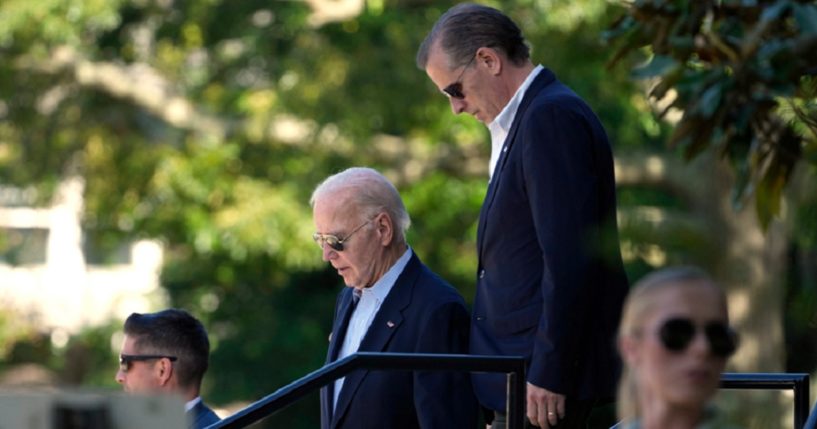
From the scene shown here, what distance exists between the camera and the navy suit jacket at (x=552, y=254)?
4828 millimetres

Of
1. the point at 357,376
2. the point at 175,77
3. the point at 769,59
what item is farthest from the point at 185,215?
the point at 769,59

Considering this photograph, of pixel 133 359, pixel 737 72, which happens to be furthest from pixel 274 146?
pixel 737 72

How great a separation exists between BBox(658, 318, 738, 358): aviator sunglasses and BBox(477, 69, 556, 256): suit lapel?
171 centimetres

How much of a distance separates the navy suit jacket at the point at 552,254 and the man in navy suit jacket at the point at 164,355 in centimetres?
111

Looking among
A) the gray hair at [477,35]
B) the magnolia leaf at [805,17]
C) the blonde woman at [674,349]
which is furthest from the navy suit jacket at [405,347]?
the magnolia leaf at [805,17]

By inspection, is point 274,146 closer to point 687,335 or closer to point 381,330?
point 381,330

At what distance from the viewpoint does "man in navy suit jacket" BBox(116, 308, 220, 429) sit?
5.86 metres

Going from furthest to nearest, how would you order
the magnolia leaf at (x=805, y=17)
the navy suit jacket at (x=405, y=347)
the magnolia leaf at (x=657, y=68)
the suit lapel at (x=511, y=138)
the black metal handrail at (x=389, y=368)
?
the navy suit jacket at (x=405, y=347), the suit lapel at (x=511, y=138), the black metal handrail at (x=389, y=368), the magnolia leaf at (x=657, y=68), the magnolia leaf at (x=805, y=17)

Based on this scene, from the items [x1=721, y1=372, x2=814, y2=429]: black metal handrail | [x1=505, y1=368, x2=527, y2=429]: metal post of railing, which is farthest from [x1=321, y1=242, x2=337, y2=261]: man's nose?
[x1=721, y1=372, x2=814, y2=429]: black metal handrail

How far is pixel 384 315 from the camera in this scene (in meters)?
5.47

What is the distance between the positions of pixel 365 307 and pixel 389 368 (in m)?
0.79

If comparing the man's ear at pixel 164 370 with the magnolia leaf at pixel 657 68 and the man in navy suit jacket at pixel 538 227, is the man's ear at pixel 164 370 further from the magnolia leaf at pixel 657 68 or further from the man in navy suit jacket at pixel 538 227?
the magnolia leaf at pixel 657 68

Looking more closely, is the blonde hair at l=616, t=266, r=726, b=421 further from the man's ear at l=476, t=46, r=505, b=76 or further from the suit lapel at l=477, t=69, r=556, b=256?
the man's ear at l=476, t=46, r=505, b=76

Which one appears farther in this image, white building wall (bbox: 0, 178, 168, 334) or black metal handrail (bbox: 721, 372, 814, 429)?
white building wall (bbox: 0, 178, 168, 334)
